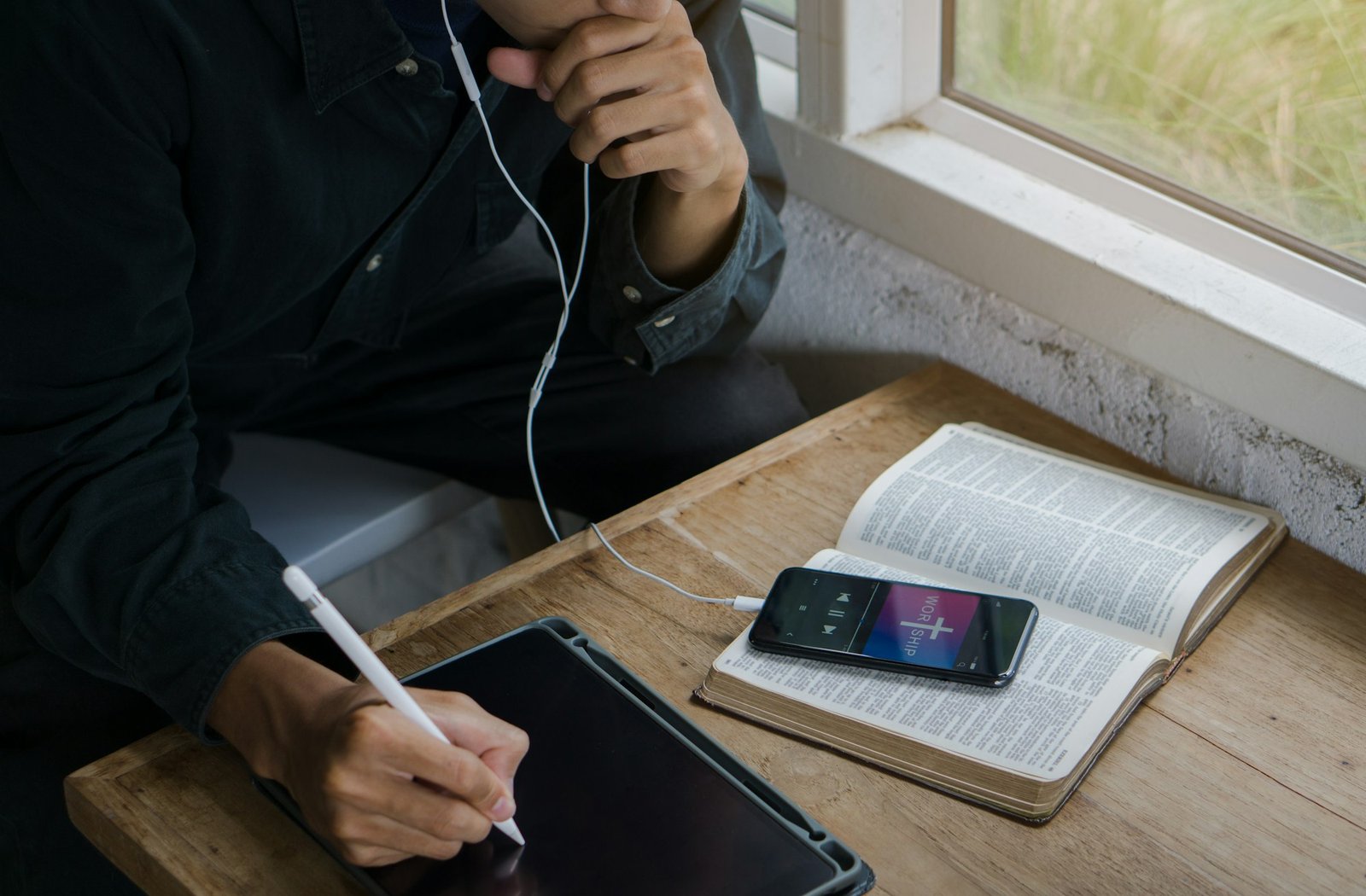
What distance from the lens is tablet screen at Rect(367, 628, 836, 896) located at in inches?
27.1

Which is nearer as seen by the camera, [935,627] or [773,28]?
[935,627]

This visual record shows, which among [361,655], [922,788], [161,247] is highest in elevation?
[161,247]

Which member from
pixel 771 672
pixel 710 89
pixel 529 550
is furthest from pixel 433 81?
pixel 529 550

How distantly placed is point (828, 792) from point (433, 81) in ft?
1.93

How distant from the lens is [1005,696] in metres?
0.79

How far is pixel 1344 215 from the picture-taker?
0.99 metres

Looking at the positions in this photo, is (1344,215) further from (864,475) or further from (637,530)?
(637,530)

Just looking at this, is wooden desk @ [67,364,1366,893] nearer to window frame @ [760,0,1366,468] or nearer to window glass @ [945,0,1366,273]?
window frame @ [760,0,1366,468]

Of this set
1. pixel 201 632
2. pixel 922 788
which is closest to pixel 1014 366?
pixel 922 788

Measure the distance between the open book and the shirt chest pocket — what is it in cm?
45

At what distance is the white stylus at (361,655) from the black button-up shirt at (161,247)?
161 mm

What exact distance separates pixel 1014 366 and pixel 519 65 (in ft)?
1.72

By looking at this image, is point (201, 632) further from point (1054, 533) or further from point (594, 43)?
point (1054, 533)

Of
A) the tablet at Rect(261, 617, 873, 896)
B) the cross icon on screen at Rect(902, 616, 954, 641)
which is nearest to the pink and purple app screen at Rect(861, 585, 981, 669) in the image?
the cross icon on screen at Rect(902, 616, 954, 641)
